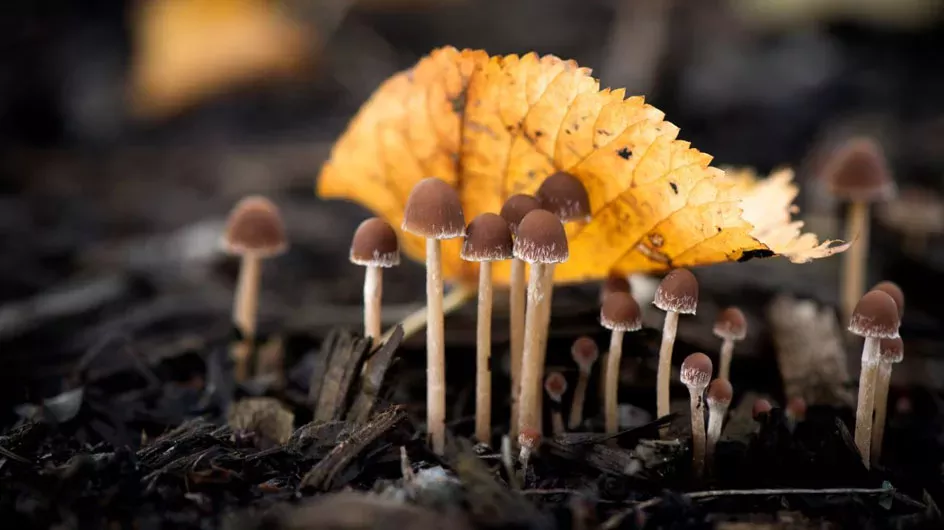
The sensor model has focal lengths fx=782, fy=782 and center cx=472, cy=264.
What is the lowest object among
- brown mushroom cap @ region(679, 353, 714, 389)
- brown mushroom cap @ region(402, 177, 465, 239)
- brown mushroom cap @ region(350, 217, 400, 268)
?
brown mushroom cap @ region(679, 353, 714, 389)

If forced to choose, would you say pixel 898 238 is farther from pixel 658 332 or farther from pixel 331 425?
pixel 331 425

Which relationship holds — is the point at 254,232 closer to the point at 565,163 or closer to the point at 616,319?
the point at 565,163

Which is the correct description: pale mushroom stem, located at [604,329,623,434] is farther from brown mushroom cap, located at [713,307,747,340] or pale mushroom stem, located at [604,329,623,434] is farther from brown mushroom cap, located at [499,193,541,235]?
brown mushroom cap, located at [499,193,541,235]

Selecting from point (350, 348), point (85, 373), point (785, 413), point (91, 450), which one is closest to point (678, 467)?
point (785, 413)

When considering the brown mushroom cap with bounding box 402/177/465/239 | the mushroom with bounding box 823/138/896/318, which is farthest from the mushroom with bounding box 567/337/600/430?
the mushroom with bounding box 823/138/896/318

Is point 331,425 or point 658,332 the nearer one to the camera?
point 331,425
